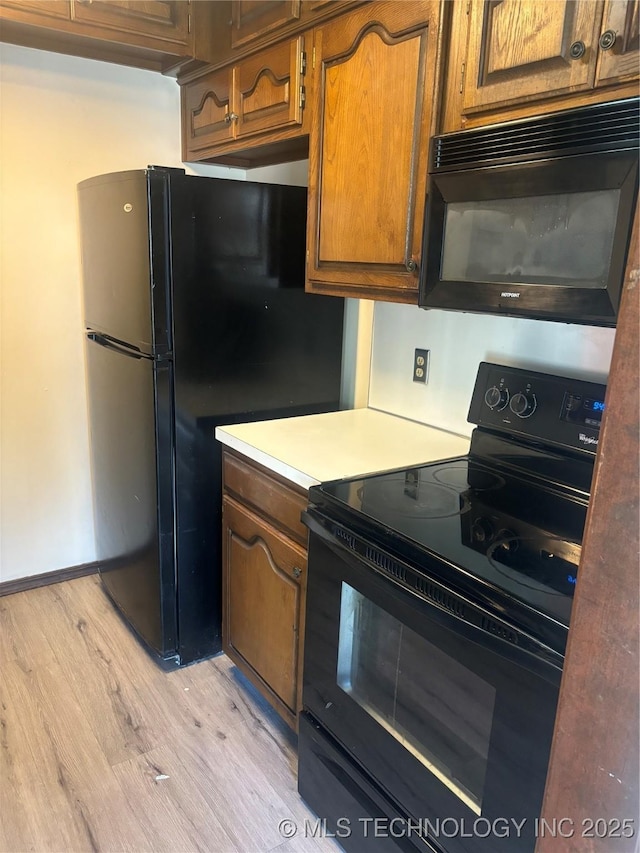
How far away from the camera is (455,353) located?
5.91 feet

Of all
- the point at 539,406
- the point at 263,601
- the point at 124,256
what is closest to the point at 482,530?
the point at 539,406

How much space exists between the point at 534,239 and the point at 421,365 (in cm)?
82

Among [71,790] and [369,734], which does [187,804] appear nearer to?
[71,790]

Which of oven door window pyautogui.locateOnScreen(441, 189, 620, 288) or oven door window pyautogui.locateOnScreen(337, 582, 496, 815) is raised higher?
oven door window pyautogui.locateOnScreen(441, 189, 620, 288)

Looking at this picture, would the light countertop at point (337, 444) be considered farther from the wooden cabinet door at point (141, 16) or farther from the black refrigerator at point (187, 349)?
the wooden cabinet door at point (141, 16)

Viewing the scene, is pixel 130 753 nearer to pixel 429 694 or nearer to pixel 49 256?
pixel 429 694

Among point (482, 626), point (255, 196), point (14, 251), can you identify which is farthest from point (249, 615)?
point (14, 251)

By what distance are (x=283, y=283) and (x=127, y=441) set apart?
0.77m

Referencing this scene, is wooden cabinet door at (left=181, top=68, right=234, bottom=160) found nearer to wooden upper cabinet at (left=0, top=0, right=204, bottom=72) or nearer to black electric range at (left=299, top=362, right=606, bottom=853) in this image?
wooden upper cabinet at (left=0, top=0, right=204, bottom=72)

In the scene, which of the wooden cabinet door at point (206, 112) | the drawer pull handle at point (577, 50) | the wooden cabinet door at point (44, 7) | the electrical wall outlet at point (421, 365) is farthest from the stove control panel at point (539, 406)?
the wooden cabinet door at point (44, 7)

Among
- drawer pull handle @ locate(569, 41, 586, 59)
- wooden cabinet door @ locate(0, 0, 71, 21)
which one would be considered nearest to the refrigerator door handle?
wooden cabinet door @ locate(0, 0, 71, 21)

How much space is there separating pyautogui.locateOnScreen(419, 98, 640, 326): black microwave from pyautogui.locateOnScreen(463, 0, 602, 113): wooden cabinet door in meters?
0.08

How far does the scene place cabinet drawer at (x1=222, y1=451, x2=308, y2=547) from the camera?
5.19 feet

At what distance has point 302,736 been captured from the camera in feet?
5.13
